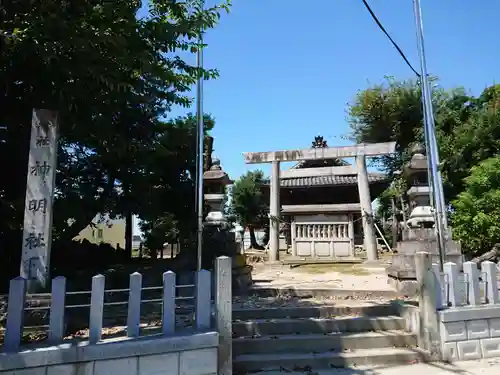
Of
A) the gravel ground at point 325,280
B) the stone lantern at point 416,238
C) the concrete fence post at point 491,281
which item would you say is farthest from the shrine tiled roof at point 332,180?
the concrete fence post at point 491,281

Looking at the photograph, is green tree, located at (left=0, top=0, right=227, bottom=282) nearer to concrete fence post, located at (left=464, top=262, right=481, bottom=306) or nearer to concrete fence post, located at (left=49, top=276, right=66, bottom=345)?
concrete fence post, located at (left=49, top=276, right=66, bottom=345)

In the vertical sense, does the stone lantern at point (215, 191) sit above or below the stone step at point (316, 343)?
above

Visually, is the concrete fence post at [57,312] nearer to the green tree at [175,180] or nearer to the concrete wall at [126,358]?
the concrete wall at [126,358]

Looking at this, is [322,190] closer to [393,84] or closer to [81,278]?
[393,84]

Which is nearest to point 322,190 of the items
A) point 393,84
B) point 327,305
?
point 393,84

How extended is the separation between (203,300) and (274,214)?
1251 cm

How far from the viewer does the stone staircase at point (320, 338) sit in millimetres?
4883

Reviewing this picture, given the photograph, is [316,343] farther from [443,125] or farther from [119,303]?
[443,125]

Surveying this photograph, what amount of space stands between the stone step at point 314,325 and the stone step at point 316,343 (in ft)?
0.48

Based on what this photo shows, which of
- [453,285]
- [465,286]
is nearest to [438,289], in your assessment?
[453,285]

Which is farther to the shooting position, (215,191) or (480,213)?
(480,213)

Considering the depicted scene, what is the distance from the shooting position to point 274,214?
16.8 m

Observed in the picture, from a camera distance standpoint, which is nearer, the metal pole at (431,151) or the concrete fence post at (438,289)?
the concrete fence post at (438,289)

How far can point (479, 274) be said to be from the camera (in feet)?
18.9
